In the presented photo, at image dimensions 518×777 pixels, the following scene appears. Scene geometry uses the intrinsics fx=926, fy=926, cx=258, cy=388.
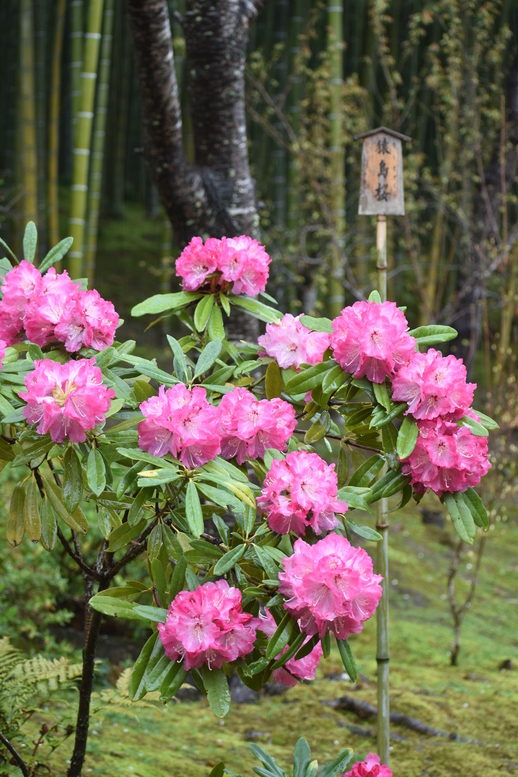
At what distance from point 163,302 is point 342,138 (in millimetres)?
5021

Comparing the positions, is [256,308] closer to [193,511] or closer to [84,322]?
[84,322]

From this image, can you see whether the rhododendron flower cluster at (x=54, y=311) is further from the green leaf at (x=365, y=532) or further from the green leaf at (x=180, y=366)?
the green leaf at (x=365, y=532)

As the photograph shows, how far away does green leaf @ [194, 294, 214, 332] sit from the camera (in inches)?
61.8

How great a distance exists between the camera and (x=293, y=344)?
1.57 metres

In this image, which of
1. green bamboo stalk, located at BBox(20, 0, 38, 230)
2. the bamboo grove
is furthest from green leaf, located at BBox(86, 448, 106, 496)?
green bamboo stalk, located at BBox(20, 0, 38, 230)

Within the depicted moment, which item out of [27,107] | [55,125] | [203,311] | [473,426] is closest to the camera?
[473,426]

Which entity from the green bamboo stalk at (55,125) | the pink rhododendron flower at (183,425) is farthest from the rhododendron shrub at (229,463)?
the green bamboo stalk at (55,125)

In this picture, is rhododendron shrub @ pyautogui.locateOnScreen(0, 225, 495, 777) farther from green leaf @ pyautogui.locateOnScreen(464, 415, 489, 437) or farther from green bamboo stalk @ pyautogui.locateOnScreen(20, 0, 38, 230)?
green bamboo stalk @ pyautogui.locateOnScreen(20, 0, 38, 230)

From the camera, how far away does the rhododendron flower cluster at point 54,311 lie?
4.63 ft

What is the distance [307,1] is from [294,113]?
1520 mm

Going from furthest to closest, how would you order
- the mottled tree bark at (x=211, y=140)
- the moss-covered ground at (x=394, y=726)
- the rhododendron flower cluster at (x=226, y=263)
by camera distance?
the mottled tree bark at (x=211, y=140), the moss-covered ground at (x=394, y=726), the rhododendron flower cluster at (x=226, y=263)

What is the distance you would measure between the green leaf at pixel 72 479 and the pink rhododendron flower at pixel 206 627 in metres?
0.20

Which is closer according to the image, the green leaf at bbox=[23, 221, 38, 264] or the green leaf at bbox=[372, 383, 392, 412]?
the green leaf at bbox=[372, 383, 392, 412]

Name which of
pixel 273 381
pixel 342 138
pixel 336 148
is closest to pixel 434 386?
pixel 273 381
